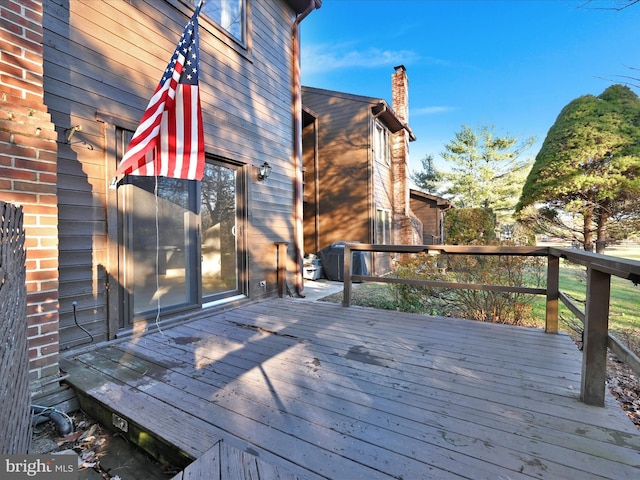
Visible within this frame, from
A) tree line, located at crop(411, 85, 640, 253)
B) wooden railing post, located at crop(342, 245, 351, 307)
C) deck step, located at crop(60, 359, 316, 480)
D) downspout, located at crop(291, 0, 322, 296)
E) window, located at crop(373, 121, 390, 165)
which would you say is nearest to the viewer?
deck step, located at crop(60, 359, 316, 480)

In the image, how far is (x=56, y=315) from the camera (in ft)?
7.08

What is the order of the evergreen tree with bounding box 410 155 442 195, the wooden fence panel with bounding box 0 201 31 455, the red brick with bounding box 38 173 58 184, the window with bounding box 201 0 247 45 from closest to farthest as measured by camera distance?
1. the wooden fence panel with bounding box 0 201 31 455
2. the red brick with bounding box 38 173 58 184
3. the window with bounding box 201 0 247 45
4. the evergreen tree with bounding box 410 155 442 195

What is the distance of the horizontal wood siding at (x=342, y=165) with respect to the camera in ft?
31.7

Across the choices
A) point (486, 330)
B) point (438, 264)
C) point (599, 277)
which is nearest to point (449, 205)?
point (438, 264)

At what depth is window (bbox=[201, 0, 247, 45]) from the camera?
4070mm

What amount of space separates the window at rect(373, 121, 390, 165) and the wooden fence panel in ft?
30.9

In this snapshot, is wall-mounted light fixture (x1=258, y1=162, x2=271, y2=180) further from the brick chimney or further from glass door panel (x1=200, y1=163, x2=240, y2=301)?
the brick chimney

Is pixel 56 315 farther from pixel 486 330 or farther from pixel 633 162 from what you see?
pixel 633 162

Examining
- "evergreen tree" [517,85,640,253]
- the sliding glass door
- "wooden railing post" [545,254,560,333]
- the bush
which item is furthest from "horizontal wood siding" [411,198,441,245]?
the sliding glass door

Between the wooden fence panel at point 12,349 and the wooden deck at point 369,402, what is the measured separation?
1.42 feet

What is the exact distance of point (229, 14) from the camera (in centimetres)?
435

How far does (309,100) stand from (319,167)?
2315mm

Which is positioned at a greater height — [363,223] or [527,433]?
[363,223]

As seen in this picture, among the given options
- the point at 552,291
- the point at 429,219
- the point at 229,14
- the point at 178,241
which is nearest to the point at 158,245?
the point at 178,241
